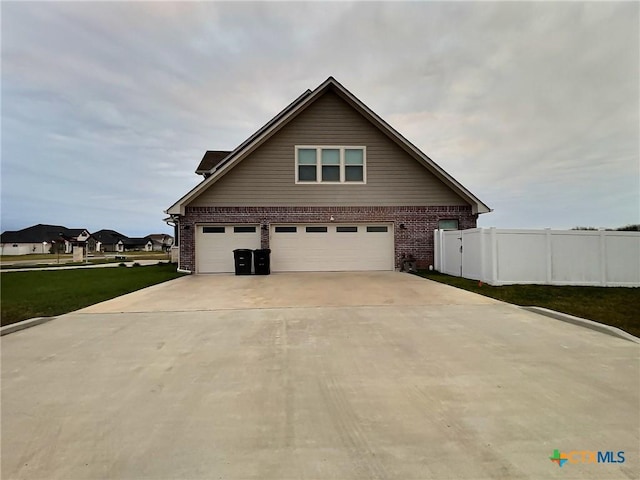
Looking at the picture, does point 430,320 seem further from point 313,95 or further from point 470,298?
point 313,95

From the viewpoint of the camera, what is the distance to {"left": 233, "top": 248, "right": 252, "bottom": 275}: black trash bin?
1398 cm

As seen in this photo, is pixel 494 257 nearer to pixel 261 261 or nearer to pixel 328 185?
pixel 328 185

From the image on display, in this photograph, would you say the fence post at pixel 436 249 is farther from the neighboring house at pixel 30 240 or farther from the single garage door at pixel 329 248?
the neighboring house at pixel 30 240

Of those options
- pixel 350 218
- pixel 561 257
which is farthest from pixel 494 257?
pixel 350 218

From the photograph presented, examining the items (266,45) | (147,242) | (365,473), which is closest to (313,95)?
(266,45)

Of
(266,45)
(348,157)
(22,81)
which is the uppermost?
(266,45)

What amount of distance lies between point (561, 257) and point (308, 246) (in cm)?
927

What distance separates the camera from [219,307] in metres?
7.62

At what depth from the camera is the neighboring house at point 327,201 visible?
1464 centimetres

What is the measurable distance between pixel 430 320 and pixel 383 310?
1.09 m

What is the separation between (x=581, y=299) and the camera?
8.46 m

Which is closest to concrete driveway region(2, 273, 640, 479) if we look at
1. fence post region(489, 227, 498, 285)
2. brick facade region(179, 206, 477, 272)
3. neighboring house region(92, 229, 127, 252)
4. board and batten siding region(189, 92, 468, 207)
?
fence post region(489, 227, 498, 285)

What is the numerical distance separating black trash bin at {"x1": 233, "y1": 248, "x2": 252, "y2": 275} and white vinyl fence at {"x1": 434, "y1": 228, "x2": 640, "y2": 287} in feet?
28.9

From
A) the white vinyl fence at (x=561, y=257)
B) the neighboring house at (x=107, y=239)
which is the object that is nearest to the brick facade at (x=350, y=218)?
the white vinyl fence at (x=561, y=257)
